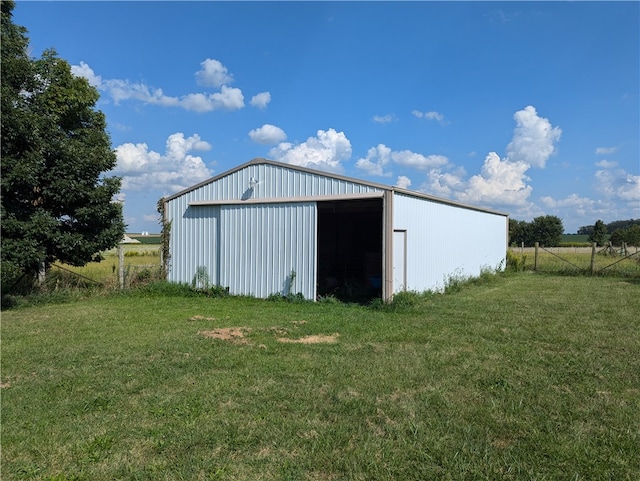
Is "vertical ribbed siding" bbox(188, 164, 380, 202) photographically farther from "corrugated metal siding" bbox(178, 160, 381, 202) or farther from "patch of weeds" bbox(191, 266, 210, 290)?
"patch of weeds" bbox(191, 266, 210, 290)

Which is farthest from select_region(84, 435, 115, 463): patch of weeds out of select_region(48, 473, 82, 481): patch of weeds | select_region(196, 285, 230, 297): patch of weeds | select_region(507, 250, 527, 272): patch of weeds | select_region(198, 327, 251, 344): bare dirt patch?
select_region(507, 250, 527, 272): patch of weeds

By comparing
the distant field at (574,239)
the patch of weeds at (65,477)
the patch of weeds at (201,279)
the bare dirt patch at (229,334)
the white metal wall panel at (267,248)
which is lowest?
the patch of weeds at (65,477)

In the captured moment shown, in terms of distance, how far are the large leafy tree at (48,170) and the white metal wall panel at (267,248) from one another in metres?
2.96

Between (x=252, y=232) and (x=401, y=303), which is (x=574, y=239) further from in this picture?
(x=252, y=232)

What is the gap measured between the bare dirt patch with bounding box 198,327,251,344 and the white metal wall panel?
10.8 ft

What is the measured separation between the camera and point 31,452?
3119 mm

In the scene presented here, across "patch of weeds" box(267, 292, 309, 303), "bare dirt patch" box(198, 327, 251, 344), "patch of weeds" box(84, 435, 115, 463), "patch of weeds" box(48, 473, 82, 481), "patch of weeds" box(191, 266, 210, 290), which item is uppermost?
"patch of weeds" box(191, 266, 210, 290)

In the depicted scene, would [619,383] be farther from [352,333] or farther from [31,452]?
[31,452]

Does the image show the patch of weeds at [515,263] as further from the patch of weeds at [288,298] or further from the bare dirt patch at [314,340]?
the bare dirt patch at [314,340]

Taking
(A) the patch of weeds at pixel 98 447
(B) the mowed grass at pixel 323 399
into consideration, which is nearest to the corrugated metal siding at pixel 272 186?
(B) the mowed grass at pixel 323 399

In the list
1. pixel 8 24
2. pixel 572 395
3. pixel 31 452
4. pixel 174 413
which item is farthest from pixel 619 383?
pixel 8 24

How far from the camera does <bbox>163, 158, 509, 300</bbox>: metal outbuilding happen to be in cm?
1005

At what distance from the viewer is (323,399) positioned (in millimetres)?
4105

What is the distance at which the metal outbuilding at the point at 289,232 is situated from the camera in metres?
10.0
